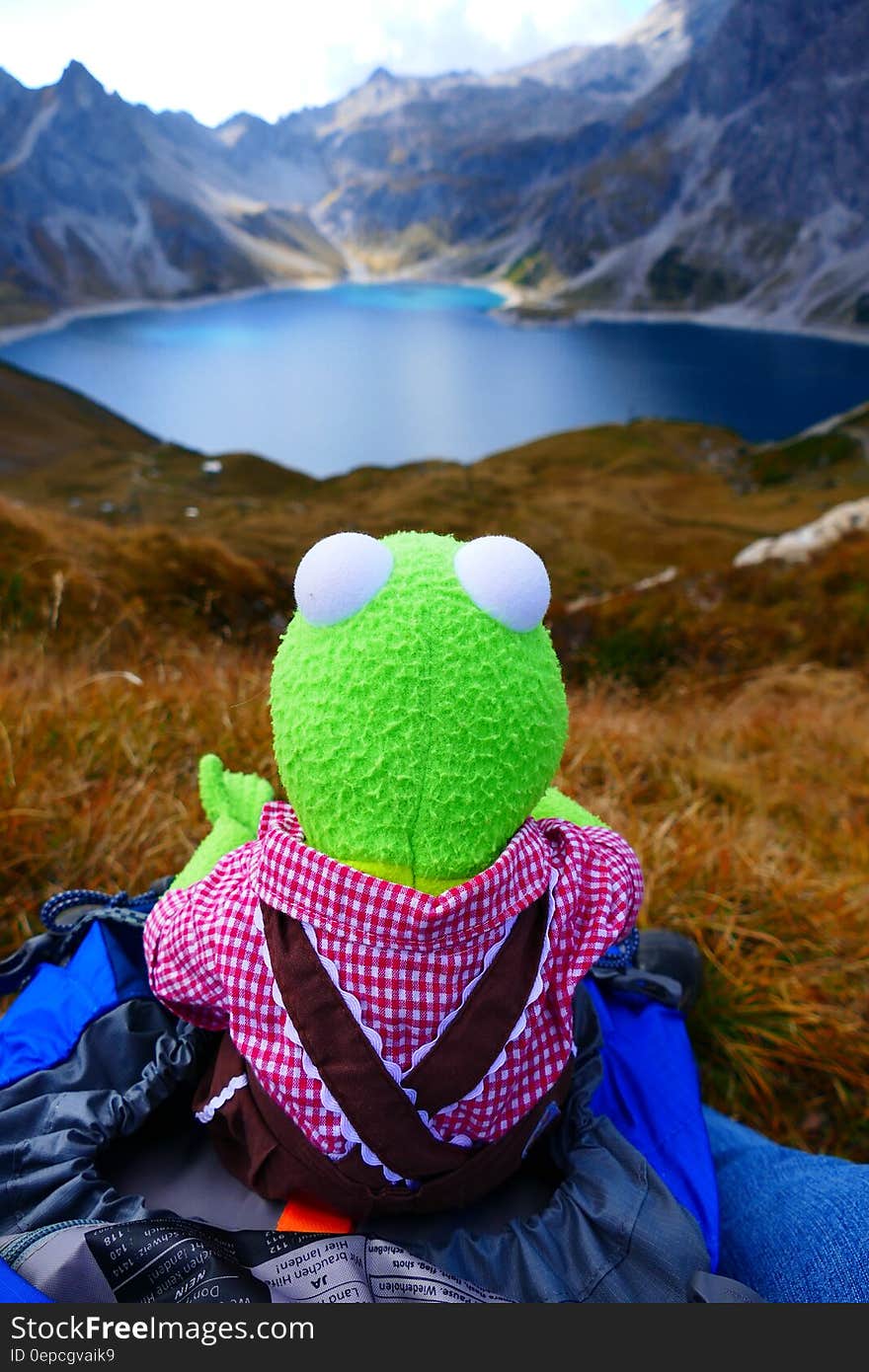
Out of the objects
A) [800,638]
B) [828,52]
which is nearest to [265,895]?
[800,638]

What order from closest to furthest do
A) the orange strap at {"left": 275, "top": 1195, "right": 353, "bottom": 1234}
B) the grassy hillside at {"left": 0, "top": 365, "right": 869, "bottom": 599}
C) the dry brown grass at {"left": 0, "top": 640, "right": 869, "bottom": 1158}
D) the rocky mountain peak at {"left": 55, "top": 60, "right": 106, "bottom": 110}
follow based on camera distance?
the orange strap at {"left": 275, "top": 1195, "right": 353, "bottom": 1234} < the dry brown grass at {"left": 0, "top": 640, "right": 869, "bottom": 1158} < the grassy hillside at {"left": 0, "top": 365, "right": 869, "bottom": 599} < the rocky mountain peak at {"left": 55, "top": 60, "right": 106, "bottom": 110}

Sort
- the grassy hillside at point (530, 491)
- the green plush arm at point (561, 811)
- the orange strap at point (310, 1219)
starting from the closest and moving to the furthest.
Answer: the orange strap at point (310, 1219) < the green plush arm at point (561, 811) < the grassy hillside at point (530, 491)

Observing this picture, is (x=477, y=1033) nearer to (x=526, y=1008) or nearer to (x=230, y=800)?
(x=526, y=1008)

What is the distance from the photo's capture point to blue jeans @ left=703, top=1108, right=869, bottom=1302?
3.09 ft

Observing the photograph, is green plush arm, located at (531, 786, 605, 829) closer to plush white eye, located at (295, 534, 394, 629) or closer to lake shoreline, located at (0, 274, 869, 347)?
plush white eye, located at (295, 534, 394, 629)

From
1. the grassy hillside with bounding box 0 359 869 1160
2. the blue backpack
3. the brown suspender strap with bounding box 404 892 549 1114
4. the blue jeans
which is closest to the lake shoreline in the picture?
the grassy hillside with bounding box 0 359 869 1160

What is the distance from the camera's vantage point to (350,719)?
822mm

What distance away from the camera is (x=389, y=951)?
0.82 metres

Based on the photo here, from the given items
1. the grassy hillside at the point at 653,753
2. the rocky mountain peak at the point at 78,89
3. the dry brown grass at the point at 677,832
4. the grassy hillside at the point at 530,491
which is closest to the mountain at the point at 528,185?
the rocky mountain peak at the point at 78,89

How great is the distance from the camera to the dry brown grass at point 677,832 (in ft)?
5.82

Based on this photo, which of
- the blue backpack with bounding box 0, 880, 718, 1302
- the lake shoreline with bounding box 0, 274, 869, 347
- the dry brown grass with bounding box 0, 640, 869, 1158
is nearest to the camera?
the blue backpack with bounding box 0, 880, 718, 1302

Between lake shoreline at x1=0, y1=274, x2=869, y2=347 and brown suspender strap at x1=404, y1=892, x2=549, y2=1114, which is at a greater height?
lake shoreline at x1=0, y1=274, x2=869, y2=347

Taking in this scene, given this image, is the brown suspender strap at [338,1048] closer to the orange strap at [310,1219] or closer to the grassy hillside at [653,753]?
the orange strap at [310,1219]

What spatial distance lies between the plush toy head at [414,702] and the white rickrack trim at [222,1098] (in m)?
0.32
